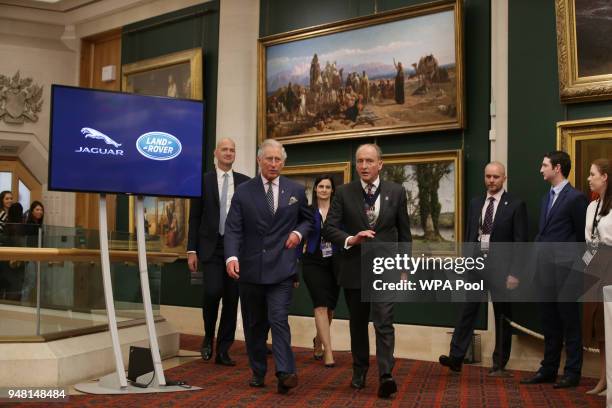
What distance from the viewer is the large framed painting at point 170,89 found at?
10344 mm

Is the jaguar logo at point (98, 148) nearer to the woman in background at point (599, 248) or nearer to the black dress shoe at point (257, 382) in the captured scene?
the black dress shoe at point (257, 382)

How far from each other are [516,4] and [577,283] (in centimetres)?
295

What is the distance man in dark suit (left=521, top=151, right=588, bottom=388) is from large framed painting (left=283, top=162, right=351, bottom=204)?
9.24 ft

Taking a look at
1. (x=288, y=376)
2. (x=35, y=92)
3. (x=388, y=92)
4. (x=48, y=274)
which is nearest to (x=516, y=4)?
(x=388, y=92)

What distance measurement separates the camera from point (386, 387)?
526cm

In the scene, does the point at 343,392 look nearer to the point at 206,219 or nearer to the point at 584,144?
the point at 206,219

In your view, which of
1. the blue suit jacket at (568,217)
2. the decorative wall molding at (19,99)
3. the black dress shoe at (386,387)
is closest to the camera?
the black dress shoe at (386,387)

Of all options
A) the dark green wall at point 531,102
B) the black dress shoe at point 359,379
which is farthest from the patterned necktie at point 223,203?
the dark green wall at point 531,102

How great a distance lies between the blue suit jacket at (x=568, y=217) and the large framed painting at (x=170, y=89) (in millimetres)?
5512

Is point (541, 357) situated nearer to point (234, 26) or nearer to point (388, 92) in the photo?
point (388, 92)

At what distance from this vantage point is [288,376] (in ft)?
17.5

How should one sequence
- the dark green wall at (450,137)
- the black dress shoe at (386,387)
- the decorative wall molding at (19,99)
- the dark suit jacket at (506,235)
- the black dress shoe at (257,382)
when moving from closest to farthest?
the black dress shoe at (386,387) → the black dress shoe at (257,382) → the dark suit jacket at (506,235) → the dark green wall at (450,137) → the decorative wall molding at (19,99)

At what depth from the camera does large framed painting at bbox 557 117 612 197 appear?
6.69 metres

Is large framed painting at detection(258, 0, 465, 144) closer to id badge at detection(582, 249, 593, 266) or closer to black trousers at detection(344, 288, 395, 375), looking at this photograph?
id badge at detection(582, 249, 593, 266)
